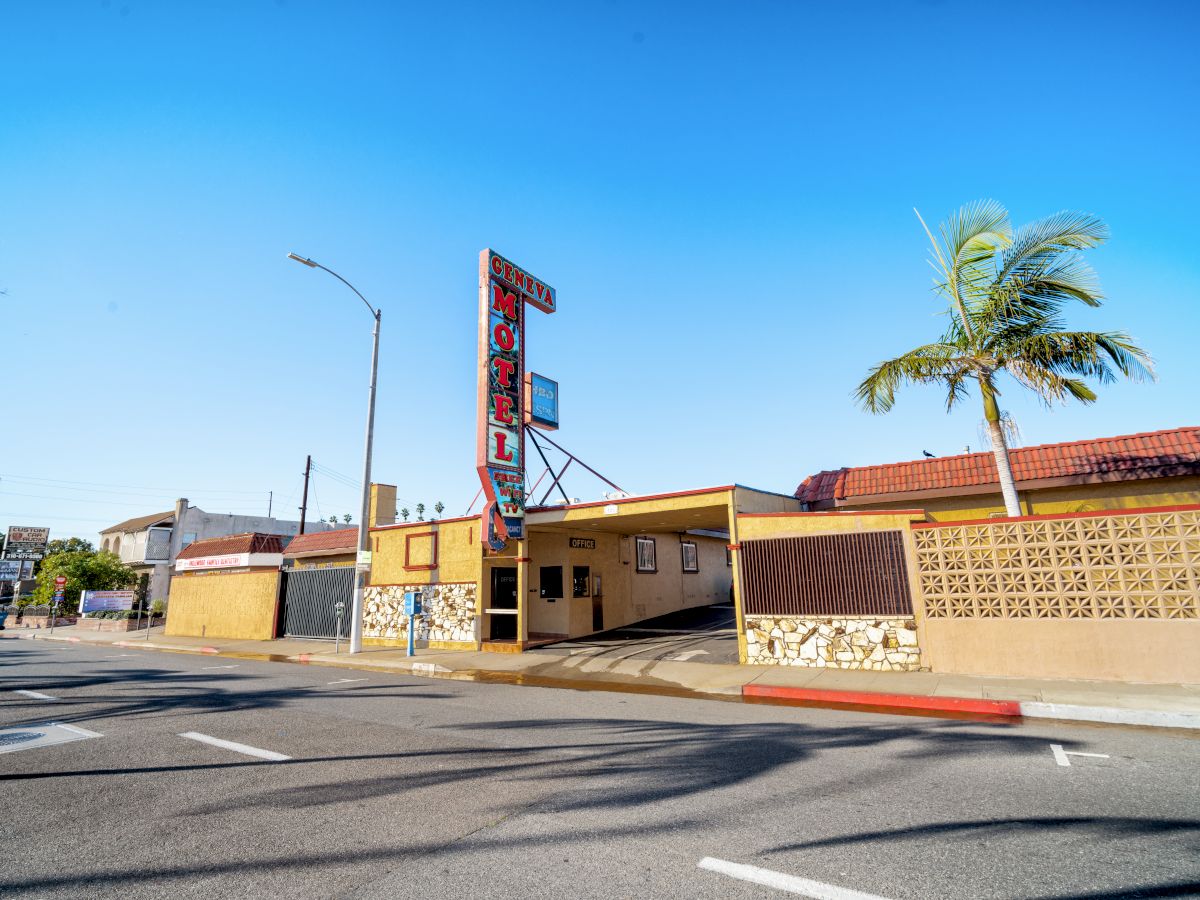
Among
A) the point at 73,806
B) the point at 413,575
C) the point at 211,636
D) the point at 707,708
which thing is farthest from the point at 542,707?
the point at 211,636

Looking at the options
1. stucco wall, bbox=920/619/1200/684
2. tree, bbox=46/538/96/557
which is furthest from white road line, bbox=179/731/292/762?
tree, bbox=46/538/96/557

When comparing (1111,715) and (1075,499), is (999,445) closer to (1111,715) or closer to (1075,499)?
(1075,499)

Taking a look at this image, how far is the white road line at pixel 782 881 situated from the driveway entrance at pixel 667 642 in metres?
11.3

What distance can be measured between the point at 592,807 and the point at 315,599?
2177 centimetres

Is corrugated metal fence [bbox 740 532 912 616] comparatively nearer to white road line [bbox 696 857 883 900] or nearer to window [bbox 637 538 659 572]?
window [bbox 637 538 659 572]

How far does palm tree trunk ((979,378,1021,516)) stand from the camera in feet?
41.3

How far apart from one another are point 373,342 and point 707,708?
50.7 feet

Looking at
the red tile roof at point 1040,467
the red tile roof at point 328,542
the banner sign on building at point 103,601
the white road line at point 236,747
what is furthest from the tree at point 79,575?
the red tile roof at point 1040,467

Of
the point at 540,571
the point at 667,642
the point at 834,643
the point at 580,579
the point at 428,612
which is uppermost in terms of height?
the point at 540,571

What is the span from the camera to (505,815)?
4848 millimetres

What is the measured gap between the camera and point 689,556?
1070 inches

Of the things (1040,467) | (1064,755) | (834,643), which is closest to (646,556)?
(834,643)

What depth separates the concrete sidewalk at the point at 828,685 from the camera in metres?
9.00

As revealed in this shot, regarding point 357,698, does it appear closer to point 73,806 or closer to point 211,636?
point 73,806
